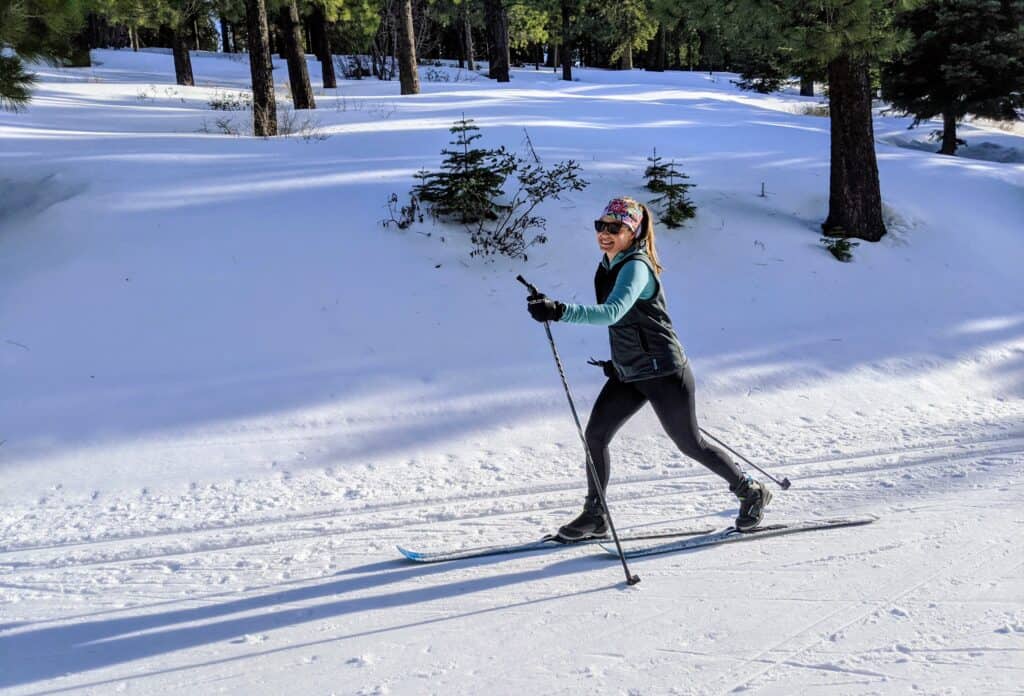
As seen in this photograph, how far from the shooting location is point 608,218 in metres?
4.34

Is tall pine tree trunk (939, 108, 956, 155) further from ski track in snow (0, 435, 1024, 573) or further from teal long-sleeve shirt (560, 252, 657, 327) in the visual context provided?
teal long-sleeve shirt (560, 252, 657, 327)

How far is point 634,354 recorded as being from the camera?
4.49 meters

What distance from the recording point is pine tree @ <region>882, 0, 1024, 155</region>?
1791cm

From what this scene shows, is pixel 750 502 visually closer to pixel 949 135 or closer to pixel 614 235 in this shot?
pixel 614 235

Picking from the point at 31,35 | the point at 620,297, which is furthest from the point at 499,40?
the point at 620,297

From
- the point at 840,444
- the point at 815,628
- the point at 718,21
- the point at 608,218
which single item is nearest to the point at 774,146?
the point at 718,21

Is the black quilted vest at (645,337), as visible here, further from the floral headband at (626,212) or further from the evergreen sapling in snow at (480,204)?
the evergreen sapling in snow at (480,204)

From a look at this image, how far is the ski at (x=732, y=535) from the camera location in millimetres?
4672

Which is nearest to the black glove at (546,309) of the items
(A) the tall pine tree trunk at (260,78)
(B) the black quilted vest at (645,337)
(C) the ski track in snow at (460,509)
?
(B) the black quilted vest at (645,337)

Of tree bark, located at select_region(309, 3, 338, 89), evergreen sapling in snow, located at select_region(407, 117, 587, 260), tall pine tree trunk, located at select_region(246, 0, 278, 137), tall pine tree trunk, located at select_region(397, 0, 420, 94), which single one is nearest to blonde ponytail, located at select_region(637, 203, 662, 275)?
evergreen sapling in snow, located at select_region(407, 117, 587, 260)

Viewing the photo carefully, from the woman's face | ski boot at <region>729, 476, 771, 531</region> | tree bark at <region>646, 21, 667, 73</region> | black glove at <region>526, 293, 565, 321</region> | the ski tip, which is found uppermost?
tree bark at <region>646, 21, 667, 73</region>

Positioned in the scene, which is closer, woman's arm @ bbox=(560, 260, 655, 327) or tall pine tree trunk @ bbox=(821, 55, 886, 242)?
woman's arm @ bbox=(560, 260, 655, 327)

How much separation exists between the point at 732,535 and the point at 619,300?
5.28 feet

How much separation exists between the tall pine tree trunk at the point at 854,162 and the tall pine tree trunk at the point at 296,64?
10995 millimetres
